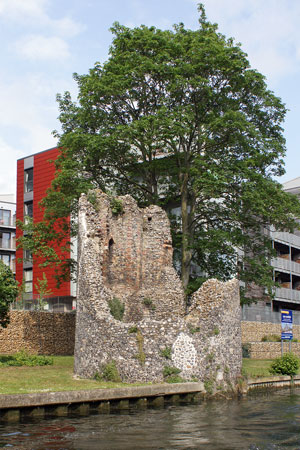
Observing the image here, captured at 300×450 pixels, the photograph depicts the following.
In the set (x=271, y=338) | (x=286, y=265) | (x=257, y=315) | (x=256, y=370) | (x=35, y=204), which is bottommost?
(x=256, y=370)

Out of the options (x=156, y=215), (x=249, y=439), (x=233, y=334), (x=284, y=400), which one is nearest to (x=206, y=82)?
(x=156, y=215)

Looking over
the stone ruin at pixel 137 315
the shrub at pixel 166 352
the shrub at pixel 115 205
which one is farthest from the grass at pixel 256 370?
the shrub at pixel 115 205

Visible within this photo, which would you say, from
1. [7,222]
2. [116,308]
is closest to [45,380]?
[116,308]

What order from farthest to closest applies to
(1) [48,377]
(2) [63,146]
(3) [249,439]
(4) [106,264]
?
(2) [63,146]
(4) [106,264]
(1) [48,377]
(3) [249,439]

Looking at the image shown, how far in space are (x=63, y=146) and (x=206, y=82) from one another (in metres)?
9.81

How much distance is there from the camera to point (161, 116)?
1292 inches

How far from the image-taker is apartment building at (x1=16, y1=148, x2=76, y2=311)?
2388 inches

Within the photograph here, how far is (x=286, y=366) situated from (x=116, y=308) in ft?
30.9

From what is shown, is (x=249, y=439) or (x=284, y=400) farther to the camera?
(x=284, y=400)

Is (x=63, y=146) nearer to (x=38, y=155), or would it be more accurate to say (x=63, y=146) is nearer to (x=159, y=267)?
(x=159, y=267)

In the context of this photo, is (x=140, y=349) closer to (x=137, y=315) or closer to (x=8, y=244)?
(x=137, y=315)

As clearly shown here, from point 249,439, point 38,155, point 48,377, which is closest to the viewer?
point 249,439

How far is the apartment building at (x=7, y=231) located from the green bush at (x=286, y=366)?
49.7 meters

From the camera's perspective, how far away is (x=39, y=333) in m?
36.7
